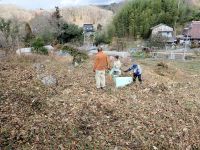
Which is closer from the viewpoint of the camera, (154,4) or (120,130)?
(120,130)

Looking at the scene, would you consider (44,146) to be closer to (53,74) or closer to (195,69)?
(53,74)

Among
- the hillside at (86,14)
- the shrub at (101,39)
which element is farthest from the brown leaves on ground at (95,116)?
the hillside at (86,14)

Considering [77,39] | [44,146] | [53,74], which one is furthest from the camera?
[77,39]

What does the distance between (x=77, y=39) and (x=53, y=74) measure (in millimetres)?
20711

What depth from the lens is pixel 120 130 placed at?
812cm

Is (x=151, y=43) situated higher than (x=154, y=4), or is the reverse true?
(x=154, y=4)

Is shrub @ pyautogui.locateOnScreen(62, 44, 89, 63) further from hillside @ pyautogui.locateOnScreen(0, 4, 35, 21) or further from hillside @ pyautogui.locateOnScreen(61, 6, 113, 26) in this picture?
hillside @ pyautogui.locateOnScreen(61, 6, 113, 26)

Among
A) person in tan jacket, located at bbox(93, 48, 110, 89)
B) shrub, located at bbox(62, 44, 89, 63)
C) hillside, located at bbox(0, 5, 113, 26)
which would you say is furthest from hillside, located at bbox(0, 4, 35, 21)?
person in tan jacket, located at bbox(93, 48, 110, 89)

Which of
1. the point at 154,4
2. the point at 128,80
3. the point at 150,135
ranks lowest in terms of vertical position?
the point at 150,135

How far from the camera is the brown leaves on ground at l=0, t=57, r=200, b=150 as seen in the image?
7.74 metres

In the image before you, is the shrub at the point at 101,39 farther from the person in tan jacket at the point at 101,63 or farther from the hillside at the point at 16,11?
the hillside at the point at 16,11

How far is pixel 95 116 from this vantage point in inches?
339

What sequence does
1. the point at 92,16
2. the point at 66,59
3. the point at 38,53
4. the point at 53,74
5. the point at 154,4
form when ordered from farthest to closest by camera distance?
the point at 92,16 < the point at 154,4 < the point at 38,53 < the point at 66,59 < the point at 53,74

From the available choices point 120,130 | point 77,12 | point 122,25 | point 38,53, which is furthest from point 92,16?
point 120,130
